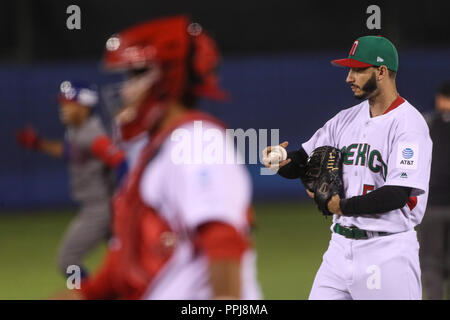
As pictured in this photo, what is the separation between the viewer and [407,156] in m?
3.64

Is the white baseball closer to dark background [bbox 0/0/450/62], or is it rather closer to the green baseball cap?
the green baseball cap

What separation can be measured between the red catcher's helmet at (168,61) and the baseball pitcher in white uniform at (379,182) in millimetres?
1261

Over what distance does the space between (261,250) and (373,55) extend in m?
5.34

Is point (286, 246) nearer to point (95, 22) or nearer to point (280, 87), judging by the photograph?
point (280, 87)

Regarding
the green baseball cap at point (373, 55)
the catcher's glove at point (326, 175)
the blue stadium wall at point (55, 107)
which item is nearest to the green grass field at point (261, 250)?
the blue stadium wall at point (55, 107)

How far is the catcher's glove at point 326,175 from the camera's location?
12.5ft

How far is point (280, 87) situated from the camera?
1212 centimetres

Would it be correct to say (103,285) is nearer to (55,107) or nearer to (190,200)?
(190,200)

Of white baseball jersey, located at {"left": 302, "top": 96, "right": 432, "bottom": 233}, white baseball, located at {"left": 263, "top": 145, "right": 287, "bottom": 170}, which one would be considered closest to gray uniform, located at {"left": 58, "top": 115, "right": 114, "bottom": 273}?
white baseball, located at {"left": 263, "top": 145, "right": 287, "bottom": 170}

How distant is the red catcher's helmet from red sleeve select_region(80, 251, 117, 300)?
1.74 feet

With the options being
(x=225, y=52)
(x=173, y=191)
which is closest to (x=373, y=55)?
(x=173, y=191)

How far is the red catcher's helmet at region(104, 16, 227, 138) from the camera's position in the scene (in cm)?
257

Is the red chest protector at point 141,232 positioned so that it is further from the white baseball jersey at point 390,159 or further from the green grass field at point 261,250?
the green grass field at point 261,250
